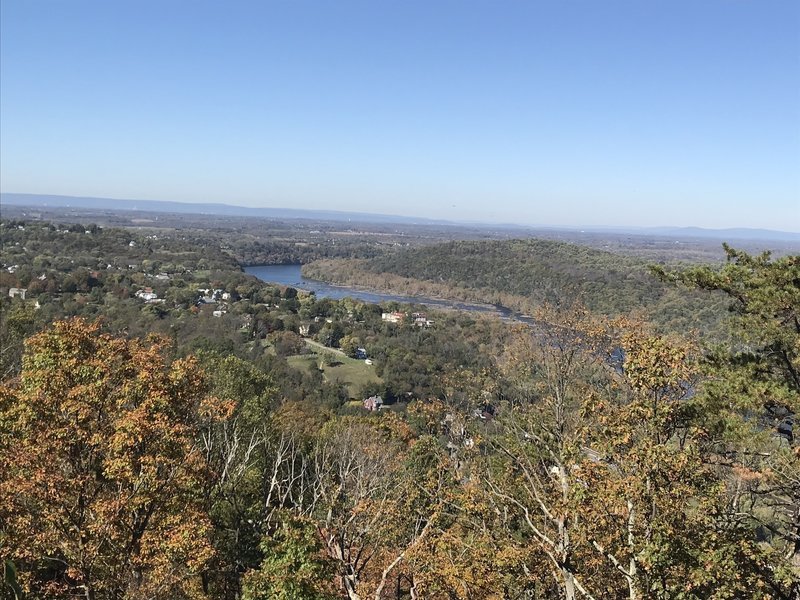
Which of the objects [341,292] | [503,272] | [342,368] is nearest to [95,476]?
[342,368]

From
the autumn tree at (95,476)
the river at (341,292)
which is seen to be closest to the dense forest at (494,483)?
the autumn tree at (95,476)

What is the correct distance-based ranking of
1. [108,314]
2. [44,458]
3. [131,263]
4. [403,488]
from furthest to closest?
[131,263]
[108,314]
[403,488]
[44,458]

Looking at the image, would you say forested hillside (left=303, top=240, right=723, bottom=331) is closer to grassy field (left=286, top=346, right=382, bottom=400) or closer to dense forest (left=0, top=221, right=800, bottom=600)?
grassy field (left=286, top=346, right=382, bottom=400)

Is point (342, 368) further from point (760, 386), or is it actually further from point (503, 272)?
point (503, 272)

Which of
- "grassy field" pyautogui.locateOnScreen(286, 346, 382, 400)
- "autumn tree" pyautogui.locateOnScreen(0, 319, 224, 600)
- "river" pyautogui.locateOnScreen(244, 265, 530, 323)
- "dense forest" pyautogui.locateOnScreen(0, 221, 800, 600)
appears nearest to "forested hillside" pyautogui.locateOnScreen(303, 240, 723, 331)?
"river" pyautogui.locateOnScreen(244, 265, 530, 323)

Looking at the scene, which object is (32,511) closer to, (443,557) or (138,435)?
(138,435)

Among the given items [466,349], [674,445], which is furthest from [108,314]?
[674,445]
